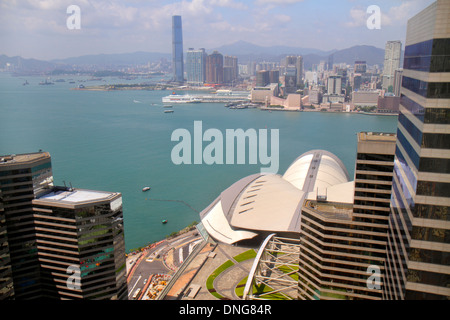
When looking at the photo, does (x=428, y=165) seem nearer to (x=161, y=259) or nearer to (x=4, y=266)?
(x=4, y=266)

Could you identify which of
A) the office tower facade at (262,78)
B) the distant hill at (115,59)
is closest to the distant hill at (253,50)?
the distant hill at (115,59)

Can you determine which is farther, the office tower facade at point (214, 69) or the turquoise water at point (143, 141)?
the office tower facade at point (214, 69)

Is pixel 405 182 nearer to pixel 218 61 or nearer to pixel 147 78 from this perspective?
pixel 218 61

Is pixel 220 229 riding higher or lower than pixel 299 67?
lower

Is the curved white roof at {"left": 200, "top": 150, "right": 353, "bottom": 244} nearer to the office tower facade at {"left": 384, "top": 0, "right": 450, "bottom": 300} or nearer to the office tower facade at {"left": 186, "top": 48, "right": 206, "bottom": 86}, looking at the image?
the office tower facade at {"left": 384, "top": 0, "right": 450, "bottom": 300}

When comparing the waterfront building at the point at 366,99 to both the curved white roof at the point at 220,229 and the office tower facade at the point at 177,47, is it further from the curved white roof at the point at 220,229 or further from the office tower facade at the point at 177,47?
the curved white roof at the point at 220,229

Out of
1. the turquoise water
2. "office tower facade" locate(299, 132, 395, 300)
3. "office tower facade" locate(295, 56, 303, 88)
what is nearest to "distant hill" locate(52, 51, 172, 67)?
the turquoise water

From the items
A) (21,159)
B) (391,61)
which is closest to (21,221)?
(21,159)
